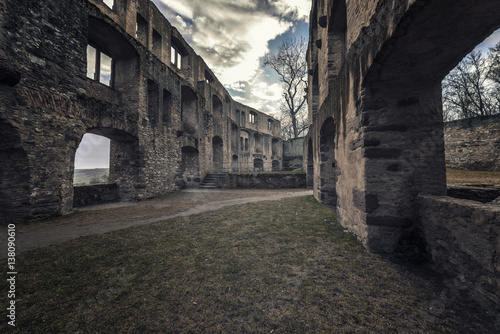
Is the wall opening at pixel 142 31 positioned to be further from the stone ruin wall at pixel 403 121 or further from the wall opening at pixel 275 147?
the wall opening at pixel 275 147

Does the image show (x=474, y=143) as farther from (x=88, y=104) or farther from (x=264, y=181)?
(x=88, y=104)

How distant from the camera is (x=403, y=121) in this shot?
278cm

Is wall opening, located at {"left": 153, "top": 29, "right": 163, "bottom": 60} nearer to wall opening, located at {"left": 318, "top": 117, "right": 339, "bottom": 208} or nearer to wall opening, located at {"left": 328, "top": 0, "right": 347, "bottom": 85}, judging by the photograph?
wall opening, located at {"left": 328, "top": 0, "right": 347, "bottom": 85}

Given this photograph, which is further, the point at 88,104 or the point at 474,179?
the point at 474,179

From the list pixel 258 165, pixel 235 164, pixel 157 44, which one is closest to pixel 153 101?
pixel 157 44

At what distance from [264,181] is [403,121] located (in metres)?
9.01

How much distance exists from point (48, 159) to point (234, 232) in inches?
221

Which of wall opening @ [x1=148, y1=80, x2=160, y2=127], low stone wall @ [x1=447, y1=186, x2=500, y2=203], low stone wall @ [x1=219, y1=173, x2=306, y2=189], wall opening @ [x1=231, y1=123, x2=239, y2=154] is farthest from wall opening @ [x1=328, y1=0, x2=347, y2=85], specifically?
wall opening @ [x1=231, y1=123, x2=239, y2=154]

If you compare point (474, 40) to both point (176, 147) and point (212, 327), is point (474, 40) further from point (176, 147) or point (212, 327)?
point (176, 147)

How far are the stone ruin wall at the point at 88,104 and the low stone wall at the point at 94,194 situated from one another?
1.39 feet

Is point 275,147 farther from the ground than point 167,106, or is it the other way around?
point 275,147

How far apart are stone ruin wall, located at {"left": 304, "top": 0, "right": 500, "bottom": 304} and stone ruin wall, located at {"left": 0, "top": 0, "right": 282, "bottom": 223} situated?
7.27m

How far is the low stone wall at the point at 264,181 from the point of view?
11.3 m

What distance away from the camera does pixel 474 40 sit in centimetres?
204
